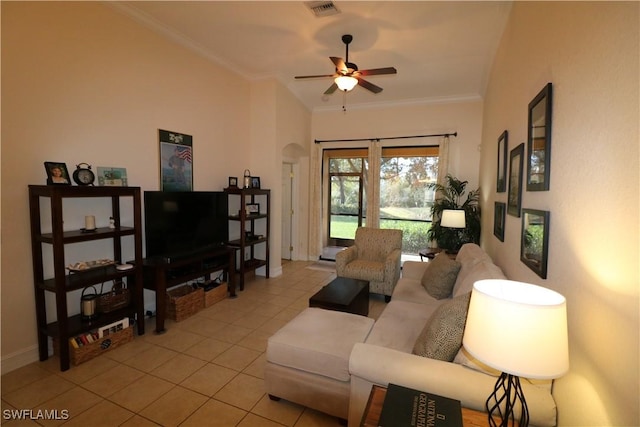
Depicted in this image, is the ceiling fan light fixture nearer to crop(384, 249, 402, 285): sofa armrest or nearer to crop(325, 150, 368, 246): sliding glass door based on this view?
crop(384, 249, 402, 285): sofa armrest

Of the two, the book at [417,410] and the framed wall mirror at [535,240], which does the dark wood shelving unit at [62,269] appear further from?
the framed wall mirror at [535,240]

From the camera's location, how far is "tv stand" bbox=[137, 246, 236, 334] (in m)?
3.19

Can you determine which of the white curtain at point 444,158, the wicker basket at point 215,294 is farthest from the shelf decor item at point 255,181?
the white curtain at point 444,158

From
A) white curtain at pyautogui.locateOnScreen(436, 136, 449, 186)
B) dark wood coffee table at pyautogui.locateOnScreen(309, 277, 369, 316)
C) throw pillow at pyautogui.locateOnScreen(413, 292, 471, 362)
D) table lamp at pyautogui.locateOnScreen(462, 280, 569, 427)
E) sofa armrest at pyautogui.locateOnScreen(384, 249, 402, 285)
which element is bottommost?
dark wood coffee table at pyautogui.locateOnScreen(309, 277, 369, 316)

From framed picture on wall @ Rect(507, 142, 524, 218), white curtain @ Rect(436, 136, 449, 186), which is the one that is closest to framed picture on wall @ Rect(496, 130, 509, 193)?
framed picture on wall @ Rect(507, 142, 524, 218)

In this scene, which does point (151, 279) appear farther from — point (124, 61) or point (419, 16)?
point (419, 16)

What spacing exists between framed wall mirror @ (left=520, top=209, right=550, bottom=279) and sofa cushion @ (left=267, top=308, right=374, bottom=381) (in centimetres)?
118

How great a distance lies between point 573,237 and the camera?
1.25 meters

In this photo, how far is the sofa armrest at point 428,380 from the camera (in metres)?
1.34

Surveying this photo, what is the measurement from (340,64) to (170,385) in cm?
327

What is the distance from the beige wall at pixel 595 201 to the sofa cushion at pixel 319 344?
1.11 m

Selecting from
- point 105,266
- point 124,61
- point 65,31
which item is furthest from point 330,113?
point 105,266

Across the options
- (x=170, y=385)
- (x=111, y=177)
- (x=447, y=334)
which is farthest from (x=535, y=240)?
(x=111, y=177)

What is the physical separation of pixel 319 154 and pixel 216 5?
11.6 feet
